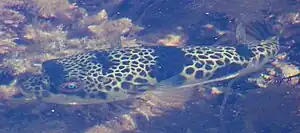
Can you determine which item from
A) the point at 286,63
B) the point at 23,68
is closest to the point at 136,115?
the point at 23,68

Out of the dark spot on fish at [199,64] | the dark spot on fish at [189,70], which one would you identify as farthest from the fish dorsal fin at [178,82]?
the dark spot on fish at [199,64]

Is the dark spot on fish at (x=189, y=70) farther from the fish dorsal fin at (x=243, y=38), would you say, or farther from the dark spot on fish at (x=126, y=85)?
the fish dorsal fin at (x=243, y=38)

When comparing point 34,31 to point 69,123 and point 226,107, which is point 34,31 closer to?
point 69,123

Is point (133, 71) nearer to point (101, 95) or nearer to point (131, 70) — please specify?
point (131, 70)

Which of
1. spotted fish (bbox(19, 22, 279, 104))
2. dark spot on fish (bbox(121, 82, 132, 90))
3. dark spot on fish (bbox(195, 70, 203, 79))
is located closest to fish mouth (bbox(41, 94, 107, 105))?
spotted fish (bbox(19, 22, 279, 104))

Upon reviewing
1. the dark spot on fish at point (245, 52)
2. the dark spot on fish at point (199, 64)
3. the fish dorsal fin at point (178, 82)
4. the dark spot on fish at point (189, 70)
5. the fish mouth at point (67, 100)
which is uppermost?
the dark spot on fish at point (245, 52)

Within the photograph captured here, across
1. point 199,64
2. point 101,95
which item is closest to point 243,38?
point 199,64

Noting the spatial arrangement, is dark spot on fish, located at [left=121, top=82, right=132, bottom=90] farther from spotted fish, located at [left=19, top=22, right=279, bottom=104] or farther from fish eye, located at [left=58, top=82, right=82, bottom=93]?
fish eye, located at [left=58, top=82, right=82, bottom=93]
